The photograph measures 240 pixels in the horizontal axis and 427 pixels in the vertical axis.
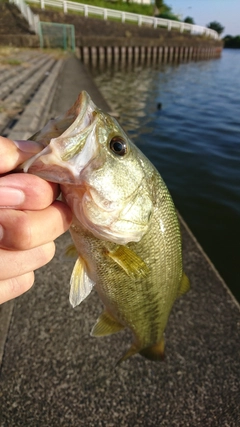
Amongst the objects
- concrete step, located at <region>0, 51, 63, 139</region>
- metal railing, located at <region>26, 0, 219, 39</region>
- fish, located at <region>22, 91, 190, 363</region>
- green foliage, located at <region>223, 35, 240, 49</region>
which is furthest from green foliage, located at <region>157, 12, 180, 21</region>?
fish, located at <region>22, 91, 190, 363</region>

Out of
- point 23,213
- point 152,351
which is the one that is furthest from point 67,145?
point 152,351

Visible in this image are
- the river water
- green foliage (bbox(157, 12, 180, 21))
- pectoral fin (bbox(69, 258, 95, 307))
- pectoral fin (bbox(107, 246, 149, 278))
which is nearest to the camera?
pectoral fin (bbox(107, 246, 149, 278))

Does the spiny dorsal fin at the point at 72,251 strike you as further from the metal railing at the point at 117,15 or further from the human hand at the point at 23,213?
the metal railing at the point at 117,15

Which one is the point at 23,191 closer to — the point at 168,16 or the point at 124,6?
the point at 124,6

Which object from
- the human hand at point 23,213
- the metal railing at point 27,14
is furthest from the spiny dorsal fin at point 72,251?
the metal railing at point 27,14

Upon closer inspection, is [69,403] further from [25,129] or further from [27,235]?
[25,129]

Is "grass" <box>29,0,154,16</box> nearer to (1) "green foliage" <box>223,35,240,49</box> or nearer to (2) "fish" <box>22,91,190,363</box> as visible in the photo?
(2) "fish" <box>22,91,190,363</box>

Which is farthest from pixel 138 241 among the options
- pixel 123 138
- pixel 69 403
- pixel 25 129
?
pixel 25 129
